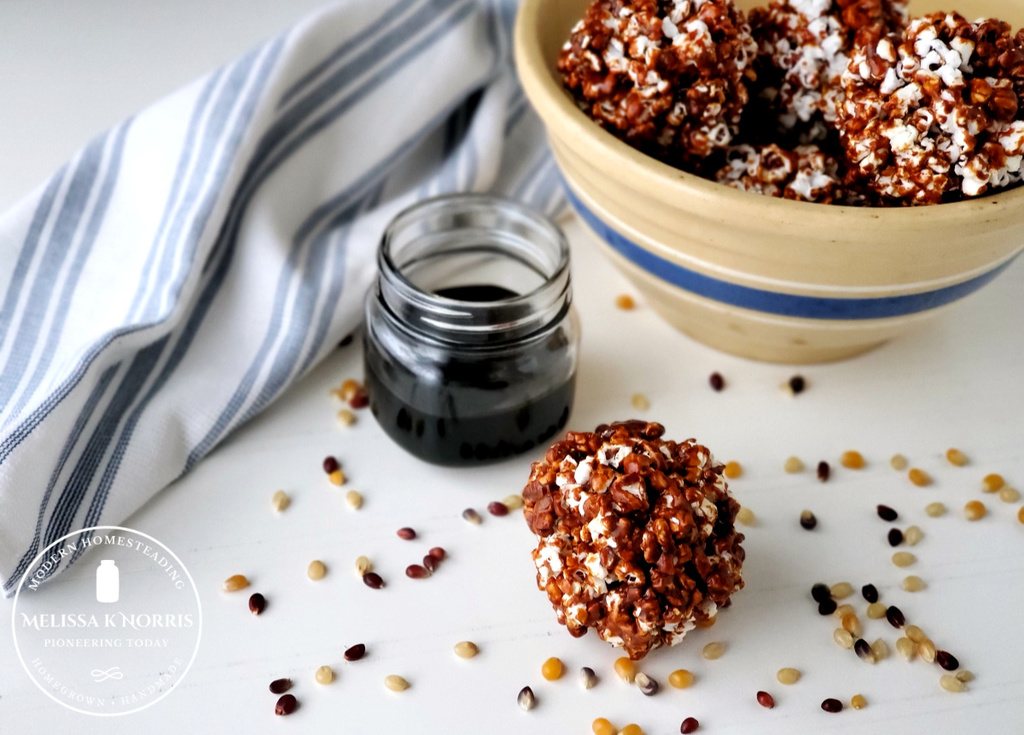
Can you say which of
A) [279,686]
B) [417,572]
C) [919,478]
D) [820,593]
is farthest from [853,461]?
[279,686]

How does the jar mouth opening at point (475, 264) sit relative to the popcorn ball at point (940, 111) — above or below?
below

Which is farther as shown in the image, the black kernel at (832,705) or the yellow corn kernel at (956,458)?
the yellow corn kernel at (956,458)

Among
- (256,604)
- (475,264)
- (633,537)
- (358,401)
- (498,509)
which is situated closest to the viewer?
(633,537)

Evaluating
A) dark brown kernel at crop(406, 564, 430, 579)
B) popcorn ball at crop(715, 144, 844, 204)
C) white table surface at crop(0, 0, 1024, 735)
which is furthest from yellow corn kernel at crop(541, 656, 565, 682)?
popcorn ball at crop(715, 144, 844, 204)

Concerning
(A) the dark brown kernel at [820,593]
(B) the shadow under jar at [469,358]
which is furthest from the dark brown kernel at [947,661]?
(B) the shadow under jar at [469,358]

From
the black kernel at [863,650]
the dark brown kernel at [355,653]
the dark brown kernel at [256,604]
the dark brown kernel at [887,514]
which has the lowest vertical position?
the dark brown kernel at [887,514]

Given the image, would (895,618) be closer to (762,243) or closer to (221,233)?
(762,243)

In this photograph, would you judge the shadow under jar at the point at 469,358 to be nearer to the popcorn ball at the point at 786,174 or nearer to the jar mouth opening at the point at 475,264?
the jar mouth opening at the point at 475,264
